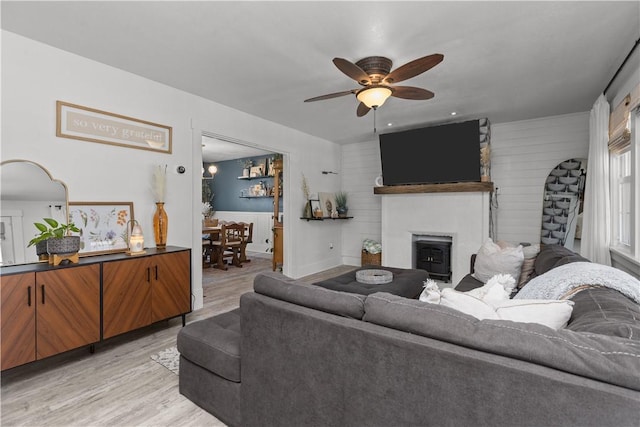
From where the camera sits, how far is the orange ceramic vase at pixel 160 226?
10.7 feet

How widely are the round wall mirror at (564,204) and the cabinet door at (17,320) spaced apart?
19.0 feet

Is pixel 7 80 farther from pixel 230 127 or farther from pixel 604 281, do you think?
pixel 604 281

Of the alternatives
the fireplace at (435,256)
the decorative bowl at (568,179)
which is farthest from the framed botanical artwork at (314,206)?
the decorative bowl at (568,179)

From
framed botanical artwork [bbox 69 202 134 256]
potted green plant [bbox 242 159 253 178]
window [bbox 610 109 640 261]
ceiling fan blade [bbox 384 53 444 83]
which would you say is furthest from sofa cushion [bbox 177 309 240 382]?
potted green plant [bbox 242 159 253 178]

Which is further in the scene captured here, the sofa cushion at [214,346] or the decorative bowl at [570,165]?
the decorative bowl at [570,165]

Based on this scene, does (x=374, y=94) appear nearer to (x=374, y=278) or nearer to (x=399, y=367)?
(x=374, y=278)

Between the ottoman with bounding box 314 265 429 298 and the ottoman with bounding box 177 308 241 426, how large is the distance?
3.77 ft

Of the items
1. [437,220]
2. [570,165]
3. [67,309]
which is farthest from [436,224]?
[67,309]

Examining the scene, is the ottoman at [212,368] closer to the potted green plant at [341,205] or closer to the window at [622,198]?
the window at [622,198]

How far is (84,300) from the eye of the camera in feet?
7.99

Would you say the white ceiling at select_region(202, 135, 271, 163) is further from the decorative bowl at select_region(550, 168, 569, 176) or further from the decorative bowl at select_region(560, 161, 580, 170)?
the decorative bowl at select_region(560, 161, 580, 170)

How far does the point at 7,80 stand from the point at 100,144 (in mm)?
751

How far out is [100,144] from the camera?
2.99 m

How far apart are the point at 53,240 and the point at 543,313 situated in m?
3.18
